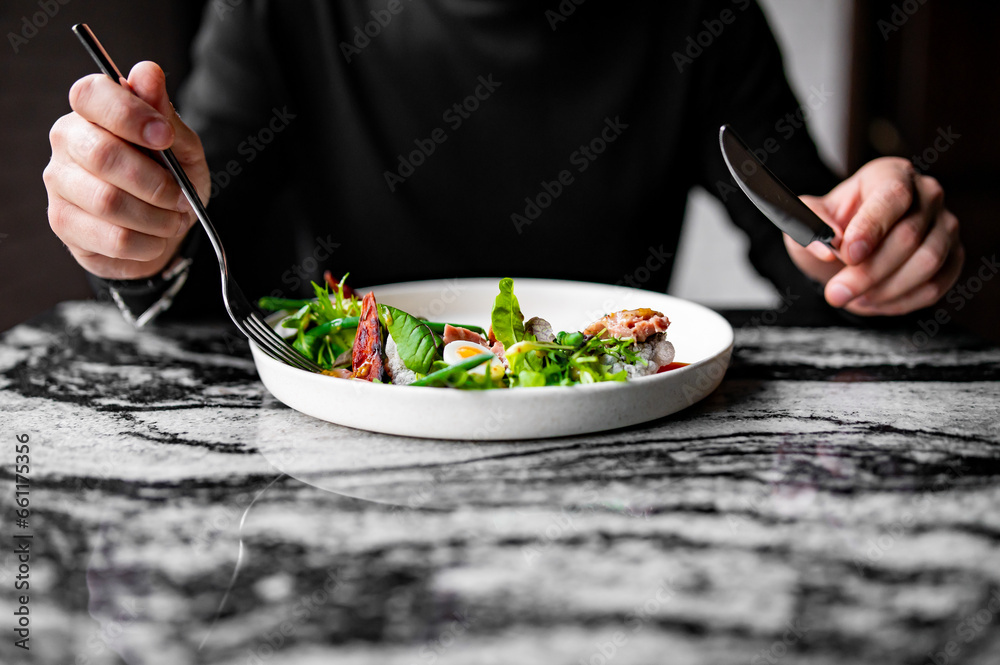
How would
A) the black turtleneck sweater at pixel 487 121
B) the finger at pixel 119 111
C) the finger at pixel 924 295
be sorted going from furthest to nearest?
the black turtleneck sweater at pixel 487 121
the finger at pixel 924 295
the finger at pixel 119 111

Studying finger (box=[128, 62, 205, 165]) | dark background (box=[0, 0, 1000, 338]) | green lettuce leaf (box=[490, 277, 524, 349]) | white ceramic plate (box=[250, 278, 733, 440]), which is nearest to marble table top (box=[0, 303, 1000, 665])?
white ceramic plate (box=[250, 278, 733, 440])

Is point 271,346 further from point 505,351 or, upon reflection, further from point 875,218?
point 875,218

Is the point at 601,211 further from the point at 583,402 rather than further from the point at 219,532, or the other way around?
the point at 219,532

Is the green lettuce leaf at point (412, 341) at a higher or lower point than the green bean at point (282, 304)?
lower

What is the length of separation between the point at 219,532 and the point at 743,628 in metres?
0.43

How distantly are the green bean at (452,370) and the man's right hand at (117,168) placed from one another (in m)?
0.45

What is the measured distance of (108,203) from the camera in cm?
92

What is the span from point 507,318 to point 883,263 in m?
0.68

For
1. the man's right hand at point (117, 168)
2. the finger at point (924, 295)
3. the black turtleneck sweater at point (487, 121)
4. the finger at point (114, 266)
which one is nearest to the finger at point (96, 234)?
the man's right hand at point (117, 168)

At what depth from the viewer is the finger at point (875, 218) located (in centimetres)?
112

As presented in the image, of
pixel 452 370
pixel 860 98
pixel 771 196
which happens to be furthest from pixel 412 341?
pixel 860 98

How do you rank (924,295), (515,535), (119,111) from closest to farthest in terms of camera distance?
1. (515,535)
2. (119,111)
3. (924,295)

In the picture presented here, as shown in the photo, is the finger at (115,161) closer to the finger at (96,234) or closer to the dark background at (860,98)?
the finger at (96,234)

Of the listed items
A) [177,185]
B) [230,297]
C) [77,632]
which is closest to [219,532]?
[77,632]
